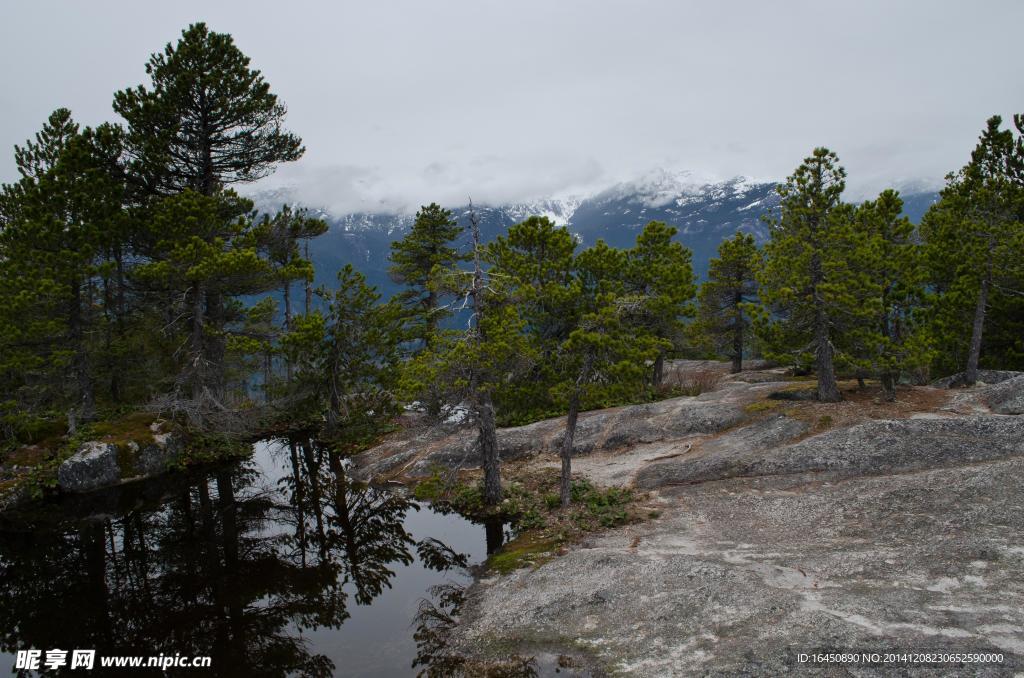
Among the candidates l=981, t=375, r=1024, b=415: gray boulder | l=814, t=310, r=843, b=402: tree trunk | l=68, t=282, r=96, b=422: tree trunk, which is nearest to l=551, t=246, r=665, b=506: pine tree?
l=814, t=310, r=843, b=402: tree trunk

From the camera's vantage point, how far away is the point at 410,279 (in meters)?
39.9

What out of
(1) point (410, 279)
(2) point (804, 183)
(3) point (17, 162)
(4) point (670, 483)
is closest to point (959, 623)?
(4) point (670, 483)

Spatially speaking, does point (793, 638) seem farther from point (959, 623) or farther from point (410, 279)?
point (410, 279)

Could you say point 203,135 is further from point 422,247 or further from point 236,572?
point 236,572

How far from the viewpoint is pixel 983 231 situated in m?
25.9

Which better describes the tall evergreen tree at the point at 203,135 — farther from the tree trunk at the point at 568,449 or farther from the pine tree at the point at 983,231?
the pine tree at the point at 983,231

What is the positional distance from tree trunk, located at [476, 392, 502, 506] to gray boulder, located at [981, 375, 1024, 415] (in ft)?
68.7

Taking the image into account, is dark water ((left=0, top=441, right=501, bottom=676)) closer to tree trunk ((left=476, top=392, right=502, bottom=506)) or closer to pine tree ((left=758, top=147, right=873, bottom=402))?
tree trunk ((left=476, top=392, right=502, bottom=506))

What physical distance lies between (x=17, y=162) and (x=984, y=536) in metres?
43.8

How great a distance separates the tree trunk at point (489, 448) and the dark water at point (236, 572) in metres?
1.51

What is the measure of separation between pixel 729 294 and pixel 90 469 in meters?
43.6

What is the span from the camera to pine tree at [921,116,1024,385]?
25.4 meters

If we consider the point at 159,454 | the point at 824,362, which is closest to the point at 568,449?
the point at 824,362

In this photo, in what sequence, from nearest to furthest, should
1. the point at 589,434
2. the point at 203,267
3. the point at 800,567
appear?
the point at 800,567, the point at 203,267, the point at 589,434
